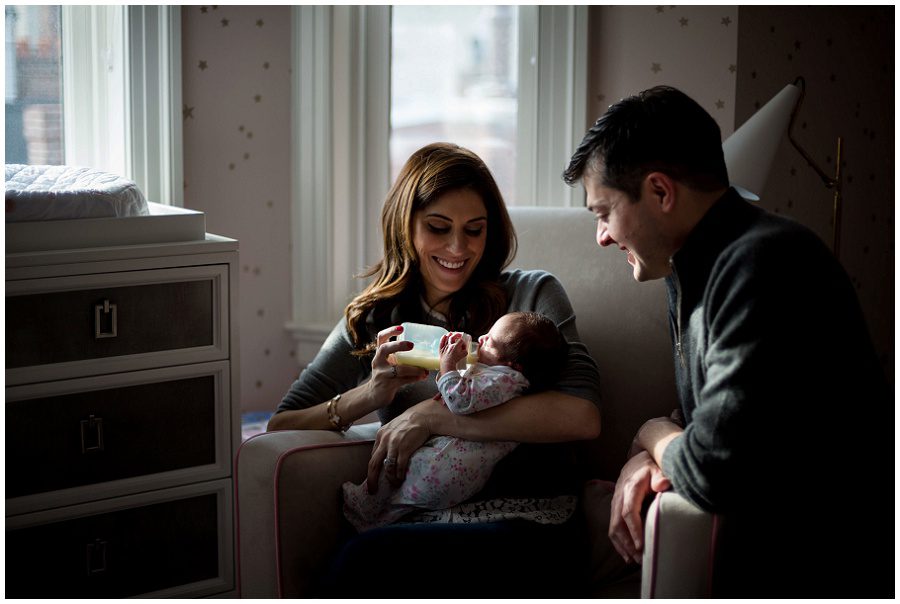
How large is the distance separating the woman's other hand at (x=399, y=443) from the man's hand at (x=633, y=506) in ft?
1.19

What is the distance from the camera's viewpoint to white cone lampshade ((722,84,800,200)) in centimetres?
193

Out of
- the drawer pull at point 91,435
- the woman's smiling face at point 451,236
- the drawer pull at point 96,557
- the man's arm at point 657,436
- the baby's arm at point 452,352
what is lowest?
the drawer pull at point 96,557

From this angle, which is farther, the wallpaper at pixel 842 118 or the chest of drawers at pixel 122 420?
the wallpaper at pixel 842 118

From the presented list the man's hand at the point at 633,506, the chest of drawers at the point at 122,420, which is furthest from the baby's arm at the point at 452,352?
the chest of drawers at the point at 122,420

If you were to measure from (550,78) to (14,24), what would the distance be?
1346 mm

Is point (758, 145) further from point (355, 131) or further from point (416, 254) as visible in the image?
point (355, 131)

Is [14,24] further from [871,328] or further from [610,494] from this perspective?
[871,328]

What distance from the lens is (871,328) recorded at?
9.46 feet

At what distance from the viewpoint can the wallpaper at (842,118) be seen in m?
2.44

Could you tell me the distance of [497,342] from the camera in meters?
1.67

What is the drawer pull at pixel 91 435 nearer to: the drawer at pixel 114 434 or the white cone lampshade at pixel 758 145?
the drawer at pixel 114 434

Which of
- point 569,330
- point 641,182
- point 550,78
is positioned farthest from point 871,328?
point 641,182

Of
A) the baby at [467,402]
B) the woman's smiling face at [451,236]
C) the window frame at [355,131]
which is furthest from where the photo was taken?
the window frame at [355,131]

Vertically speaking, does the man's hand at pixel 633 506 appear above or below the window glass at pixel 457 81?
below
